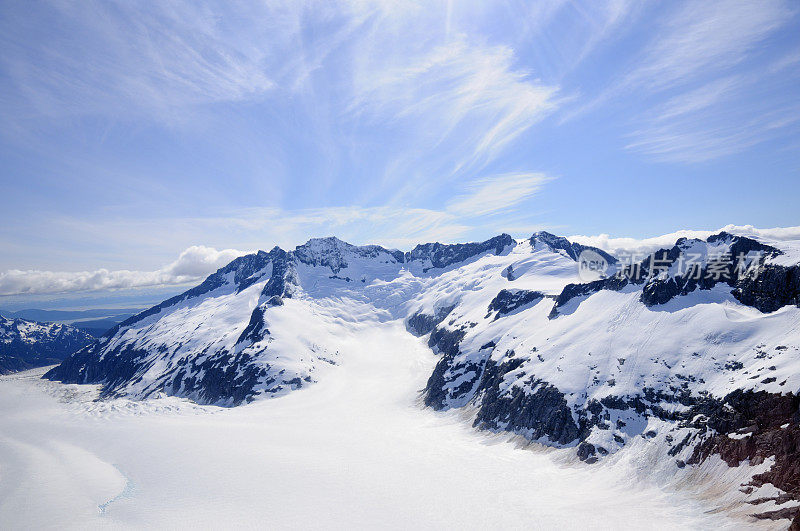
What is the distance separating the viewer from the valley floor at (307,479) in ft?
173

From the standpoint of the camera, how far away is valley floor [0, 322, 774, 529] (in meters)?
52.7

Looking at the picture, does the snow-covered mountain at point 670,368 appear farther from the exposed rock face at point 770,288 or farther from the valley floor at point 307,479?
the valley floor at point 307,479

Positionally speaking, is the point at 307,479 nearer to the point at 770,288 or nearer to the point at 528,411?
the point at 528,411

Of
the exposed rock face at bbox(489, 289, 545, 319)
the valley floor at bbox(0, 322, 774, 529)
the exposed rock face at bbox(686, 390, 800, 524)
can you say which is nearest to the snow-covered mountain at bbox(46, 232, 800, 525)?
the exposed rock face at bbox(686, 390, 800, 524)

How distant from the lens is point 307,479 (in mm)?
68062

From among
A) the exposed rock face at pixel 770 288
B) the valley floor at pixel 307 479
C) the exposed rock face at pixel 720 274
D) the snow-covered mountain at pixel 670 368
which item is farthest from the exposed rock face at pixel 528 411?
the exposed rock face at pixel 770 288

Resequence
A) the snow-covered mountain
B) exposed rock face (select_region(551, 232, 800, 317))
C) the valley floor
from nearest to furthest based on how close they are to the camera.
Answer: the snow-covered mountain, the valley floor, exposed rock face (select_region(551, 232, 800, 317))

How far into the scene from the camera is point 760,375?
55.5 meters

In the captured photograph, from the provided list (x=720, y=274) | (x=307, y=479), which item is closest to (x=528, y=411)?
(x=307, y=479)

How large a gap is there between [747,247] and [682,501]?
5993 cm

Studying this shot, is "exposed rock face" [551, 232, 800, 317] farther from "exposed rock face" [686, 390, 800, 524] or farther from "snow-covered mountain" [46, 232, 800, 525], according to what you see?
"exposed rock face" [686, 390, 800, 524]

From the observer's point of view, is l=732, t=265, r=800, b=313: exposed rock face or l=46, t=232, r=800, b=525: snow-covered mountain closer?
l=46, t=232, r=800, b=525: snow-covered mountain

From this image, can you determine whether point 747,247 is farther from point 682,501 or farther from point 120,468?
point 120,468

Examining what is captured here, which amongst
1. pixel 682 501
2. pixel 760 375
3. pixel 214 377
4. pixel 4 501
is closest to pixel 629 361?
pixel 760 375
